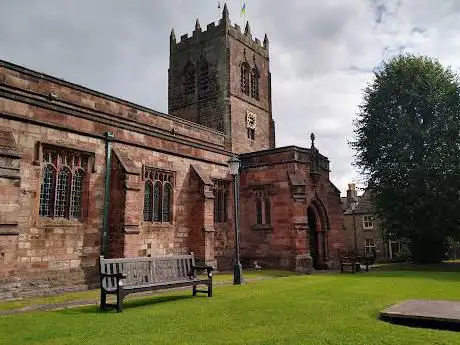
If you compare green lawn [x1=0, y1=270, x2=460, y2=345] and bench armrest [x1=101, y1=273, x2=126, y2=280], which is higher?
bench armrest [x1=101, y1=273, x2=126, y2=280]

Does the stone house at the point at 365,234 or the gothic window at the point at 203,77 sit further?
the stone house at the point at 365,234

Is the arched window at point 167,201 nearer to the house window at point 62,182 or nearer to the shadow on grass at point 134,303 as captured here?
the house window at point 62,182

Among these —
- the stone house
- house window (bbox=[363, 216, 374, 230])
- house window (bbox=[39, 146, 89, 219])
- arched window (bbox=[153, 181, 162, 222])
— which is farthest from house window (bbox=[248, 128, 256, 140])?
house window (bbox=[363, 216, 374, 230])

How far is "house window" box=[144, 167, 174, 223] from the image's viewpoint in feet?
60.4

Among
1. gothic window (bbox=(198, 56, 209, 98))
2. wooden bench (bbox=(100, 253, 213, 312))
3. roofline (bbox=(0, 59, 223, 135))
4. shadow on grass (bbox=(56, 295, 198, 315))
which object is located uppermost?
gothic window (bbox=(198, 56, 209, 98))

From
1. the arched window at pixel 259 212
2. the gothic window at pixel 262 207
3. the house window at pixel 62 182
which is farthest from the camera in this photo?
the arched window at pixel 259 212

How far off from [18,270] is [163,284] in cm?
578

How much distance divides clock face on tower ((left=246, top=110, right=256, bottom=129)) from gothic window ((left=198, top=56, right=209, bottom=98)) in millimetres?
3982

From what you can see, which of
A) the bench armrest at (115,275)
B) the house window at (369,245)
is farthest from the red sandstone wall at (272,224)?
the house window at (369,245)

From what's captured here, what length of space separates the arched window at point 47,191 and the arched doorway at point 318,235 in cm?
1447

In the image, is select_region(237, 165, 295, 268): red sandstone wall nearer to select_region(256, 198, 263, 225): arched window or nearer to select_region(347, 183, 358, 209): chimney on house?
select_region(256, 198, 263, 225): arched window

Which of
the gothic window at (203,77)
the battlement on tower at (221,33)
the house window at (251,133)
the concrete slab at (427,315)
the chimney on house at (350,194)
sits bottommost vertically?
the concrete slab at (427,315)

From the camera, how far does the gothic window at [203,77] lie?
109ft

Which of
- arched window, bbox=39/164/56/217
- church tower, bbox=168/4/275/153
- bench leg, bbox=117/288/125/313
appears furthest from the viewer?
church tower, bbox=168/4/275/153
